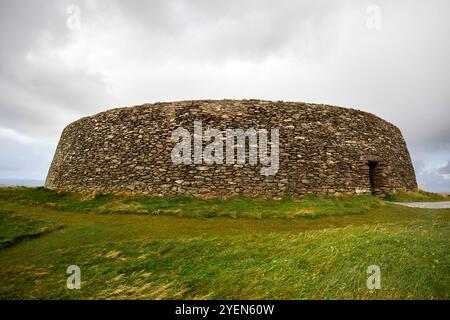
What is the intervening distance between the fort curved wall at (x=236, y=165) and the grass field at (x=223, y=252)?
277cm

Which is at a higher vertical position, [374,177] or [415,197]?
[374,177]

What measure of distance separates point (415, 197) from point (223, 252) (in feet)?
57.7

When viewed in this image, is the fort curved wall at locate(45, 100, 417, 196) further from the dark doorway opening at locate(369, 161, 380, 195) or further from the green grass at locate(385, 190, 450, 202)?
the green grass at locate(385, 190, 450, 202)

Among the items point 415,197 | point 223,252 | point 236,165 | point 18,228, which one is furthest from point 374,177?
point 18,228

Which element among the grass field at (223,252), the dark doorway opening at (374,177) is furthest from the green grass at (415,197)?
the grass field at (223,252)

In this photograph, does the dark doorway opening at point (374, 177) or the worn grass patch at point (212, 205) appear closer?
the worn grass patch at point (212, 205)

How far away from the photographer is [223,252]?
326 inches

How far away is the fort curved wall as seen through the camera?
56.9ft

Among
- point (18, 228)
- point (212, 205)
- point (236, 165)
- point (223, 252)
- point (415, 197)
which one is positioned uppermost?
point (236, 165)

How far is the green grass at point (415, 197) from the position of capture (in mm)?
19214

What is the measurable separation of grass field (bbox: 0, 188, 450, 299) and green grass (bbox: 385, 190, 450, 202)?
4.85 meters

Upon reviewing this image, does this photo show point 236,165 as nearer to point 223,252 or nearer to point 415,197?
point 223,252

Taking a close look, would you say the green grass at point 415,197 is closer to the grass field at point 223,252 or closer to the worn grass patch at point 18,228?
the grass field at point 223,252

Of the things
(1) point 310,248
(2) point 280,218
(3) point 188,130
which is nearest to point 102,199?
(3) point 188,130
